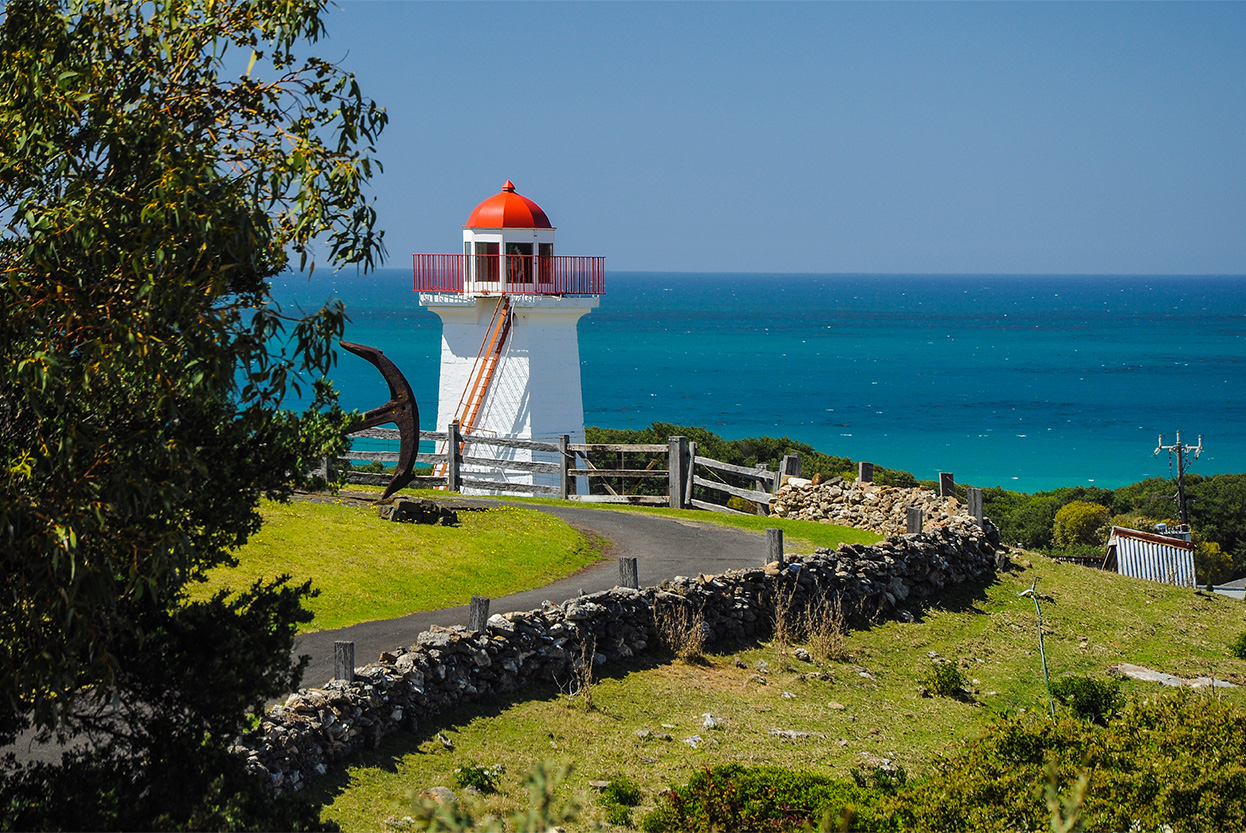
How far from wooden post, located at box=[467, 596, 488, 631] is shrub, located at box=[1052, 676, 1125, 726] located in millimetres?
7944

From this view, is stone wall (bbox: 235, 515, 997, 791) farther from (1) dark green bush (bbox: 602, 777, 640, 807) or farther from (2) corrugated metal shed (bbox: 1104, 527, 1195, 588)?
(2) corrugated metal shed (bbox: 1104, 527, 1195, 588)

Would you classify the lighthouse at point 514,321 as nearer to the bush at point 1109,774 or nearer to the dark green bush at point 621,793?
the dark green bush at point 621,793

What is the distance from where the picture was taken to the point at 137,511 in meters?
6.73

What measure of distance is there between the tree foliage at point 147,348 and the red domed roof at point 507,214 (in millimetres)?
21454

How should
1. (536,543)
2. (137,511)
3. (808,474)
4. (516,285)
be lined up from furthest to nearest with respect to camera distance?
(808,474) < (516,285) < (536,543) < (137,511)

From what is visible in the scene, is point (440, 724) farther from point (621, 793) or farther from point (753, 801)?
point (753, 801)

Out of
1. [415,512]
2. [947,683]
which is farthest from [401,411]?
[947,683]

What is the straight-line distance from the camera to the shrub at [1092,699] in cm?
1518

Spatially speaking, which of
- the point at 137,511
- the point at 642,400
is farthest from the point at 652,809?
the point at 642,400

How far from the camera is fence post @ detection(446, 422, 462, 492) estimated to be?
27.5 m

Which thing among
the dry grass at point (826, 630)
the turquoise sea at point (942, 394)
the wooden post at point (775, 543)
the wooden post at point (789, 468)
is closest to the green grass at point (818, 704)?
the dry grass at point (826, 630)

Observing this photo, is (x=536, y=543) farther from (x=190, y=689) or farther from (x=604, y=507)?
(x=190, y=689)

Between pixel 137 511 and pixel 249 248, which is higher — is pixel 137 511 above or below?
below

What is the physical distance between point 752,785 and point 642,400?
4350 inches
